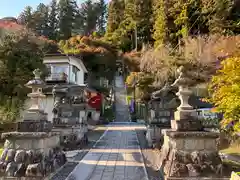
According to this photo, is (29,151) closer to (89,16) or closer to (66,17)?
(66,17)

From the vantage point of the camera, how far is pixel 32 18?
48.5 m

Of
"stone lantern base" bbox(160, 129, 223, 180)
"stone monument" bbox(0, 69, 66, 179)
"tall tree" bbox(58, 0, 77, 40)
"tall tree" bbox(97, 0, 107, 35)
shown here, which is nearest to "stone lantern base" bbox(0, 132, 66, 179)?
"stone monument" bbox(0, 69, 66, 179)

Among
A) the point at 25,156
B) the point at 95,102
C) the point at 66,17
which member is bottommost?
the point at 25,156

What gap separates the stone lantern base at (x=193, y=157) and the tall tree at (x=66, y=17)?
149 ft

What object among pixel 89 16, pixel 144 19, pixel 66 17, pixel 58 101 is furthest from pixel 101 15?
pixel 58 101

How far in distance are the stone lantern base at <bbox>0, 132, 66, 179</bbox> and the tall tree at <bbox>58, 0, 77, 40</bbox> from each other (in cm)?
4417

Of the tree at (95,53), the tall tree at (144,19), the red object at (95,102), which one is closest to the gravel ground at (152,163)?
the red object at (95,102)

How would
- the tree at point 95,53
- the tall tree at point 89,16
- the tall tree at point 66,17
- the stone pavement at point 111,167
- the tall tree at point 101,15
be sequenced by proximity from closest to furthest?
the stone pavement at point 111,167, the tree at point 95,53, the tall tree at point 66,17, the tall tree at point 89,16, the tall tree at point 101,15

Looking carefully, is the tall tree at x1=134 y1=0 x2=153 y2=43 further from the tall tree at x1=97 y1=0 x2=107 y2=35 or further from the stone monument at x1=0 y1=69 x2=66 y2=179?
the stone monument at x1=0 y1=69 x2=66 y2=179

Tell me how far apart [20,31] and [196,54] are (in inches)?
596

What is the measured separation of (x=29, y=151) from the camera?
6641mm

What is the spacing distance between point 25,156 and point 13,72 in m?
11.3

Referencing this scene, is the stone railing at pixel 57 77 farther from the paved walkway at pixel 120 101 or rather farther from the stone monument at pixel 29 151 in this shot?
the stone monument at pixel 29 151

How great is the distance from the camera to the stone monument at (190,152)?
6129 millimetres
